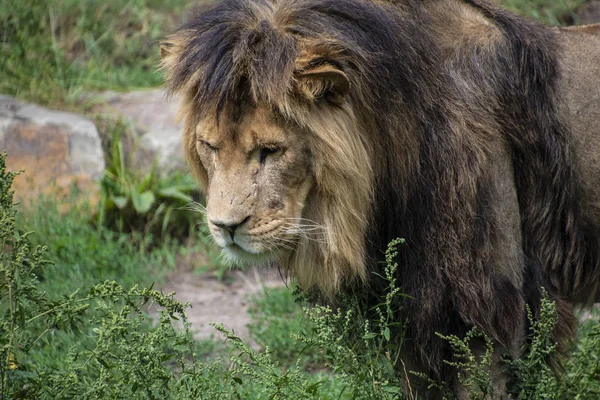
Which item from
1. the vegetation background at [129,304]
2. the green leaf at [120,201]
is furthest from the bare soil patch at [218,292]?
the green leaf at [120,201]

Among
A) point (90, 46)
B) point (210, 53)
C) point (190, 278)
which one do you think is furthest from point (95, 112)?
point (210, 53)

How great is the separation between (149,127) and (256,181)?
4.04 meters

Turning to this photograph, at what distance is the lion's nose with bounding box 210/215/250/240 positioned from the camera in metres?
3.10

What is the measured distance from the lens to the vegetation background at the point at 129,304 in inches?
125

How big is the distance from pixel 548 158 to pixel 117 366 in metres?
1.93

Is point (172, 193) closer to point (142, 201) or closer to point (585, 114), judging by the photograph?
point (142, 201)

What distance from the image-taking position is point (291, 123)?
317 centimetres

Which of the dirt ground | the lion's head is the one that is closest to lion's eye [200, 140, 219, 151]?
the lion's head

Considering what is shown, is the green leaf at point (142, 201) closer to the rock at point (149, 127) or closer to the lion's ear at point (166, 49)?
the rock at point (149, 127)

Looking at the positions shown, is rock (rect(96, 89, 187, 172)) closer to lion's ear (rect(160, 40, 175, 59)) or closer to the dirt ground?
the dirt ground

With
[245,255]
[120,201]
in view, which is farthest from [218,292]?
[245,255]

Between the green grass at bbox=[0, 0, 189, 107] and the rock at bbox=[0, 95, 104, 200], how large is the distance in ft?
1.57

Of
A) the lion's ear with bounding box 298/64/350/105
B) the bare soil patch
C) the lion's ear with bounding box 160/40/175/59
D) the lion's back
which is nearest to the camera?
the lion's ear with bounding box 298/64/350/105

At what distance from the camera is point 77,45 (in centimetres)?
812
